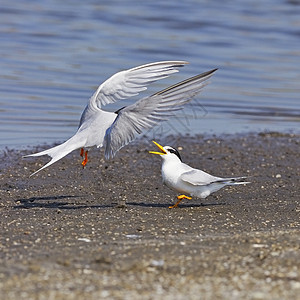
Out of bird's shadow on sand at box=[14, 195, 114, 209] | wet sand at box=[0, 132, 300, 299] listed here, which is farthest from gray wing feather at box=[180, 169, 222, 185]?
bird's shadow on sand at box=[14, 195, 114, 209]

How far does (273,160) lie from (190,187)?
8.92 ft

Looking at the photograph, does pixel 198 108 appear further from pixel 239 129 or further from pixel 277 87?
pixel 277 87

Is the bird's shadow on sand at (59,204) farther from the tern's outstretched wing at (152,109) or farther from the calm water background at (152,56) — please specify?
the calm water background at (152,56)

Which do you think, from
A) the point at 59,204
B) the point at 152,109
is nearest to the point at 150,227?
the point at 152,109

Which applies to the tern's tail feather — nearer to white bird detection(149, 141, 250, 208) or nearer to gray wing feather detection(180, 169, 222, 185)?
white bird detection(149, 141, 250, 208)

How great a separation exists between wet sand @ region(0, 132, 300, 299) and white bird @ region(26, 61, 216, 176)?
0.61 metres

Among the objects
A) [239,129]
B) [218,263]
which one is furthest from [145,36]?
[218,263]

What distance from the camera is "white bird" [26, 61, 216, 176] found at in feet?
24.1

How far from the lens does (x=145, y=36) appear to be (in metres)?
20.8

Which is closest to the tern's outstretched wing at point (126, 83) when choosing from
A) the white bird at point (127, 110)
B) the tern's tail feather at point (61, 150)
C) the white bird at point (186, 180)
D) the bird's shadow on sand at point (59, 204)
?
the white bird at point (127, 110)

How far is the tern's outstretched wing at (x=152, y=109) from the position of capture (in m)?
7.29

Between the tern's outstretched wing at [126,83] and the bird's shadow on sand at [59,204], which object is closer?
the bird's shadow on sand at [59,204]

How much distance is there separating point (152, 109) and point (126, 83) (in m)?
1.28

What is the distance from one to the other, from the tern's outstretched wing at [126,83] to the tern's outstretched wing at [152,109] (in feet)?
3.12
